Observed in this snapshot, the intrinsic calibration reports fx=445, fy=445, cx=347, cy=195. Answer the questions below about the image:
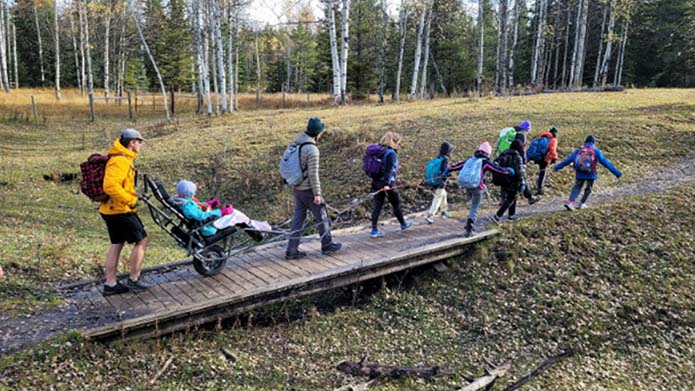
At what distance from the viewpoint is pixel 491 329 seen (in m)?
7.23

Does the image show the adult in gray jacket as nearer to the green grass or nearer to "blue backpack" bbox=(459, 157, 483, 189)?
the green grass

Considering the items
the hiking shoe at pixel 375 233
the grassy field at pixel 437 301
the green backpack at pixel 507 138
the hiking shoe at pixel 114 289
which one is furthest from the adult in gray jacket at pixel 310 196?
→ the green backpack at pixel 507 138

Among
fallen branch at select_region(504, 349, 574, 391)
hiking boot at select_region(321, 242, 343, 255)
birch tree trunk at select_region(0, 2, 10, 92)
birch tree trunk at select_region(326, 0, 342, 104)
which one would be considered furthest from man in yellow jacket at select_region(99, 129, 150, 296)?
birch tree trunk at select_region(0, 2, 10, 92)

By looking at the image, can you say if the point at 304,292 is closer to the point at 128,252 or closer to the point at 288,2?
the point at 128,252

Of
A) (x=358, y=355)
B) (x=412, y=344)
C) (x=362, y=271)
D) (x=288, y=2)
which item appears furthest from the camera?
(x=288, y=2)

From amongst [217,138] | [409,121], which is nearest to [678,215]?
[409,121]

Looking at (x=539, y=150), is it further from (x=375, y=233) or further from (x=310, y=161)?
(x=310, y=161)

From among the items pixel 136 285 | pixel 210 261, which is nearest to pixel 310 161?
pixel 210 261

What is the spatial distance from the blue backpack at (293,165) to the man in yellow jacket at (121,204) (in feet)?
6.98

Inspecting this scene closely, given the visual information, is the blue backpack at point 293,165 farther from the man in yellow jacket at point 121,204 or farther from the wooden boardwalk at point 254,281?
the man in yellow jacket at point 121,204

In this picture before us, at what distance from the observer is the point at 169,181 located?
1491 cm

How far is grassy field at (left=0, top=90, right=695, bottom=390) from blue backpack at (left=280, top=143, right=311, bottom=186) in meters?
2.14

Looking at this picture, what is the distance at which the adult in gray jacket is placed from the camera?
6828 mm

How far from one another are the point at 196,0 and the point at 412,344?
26.2 meters
